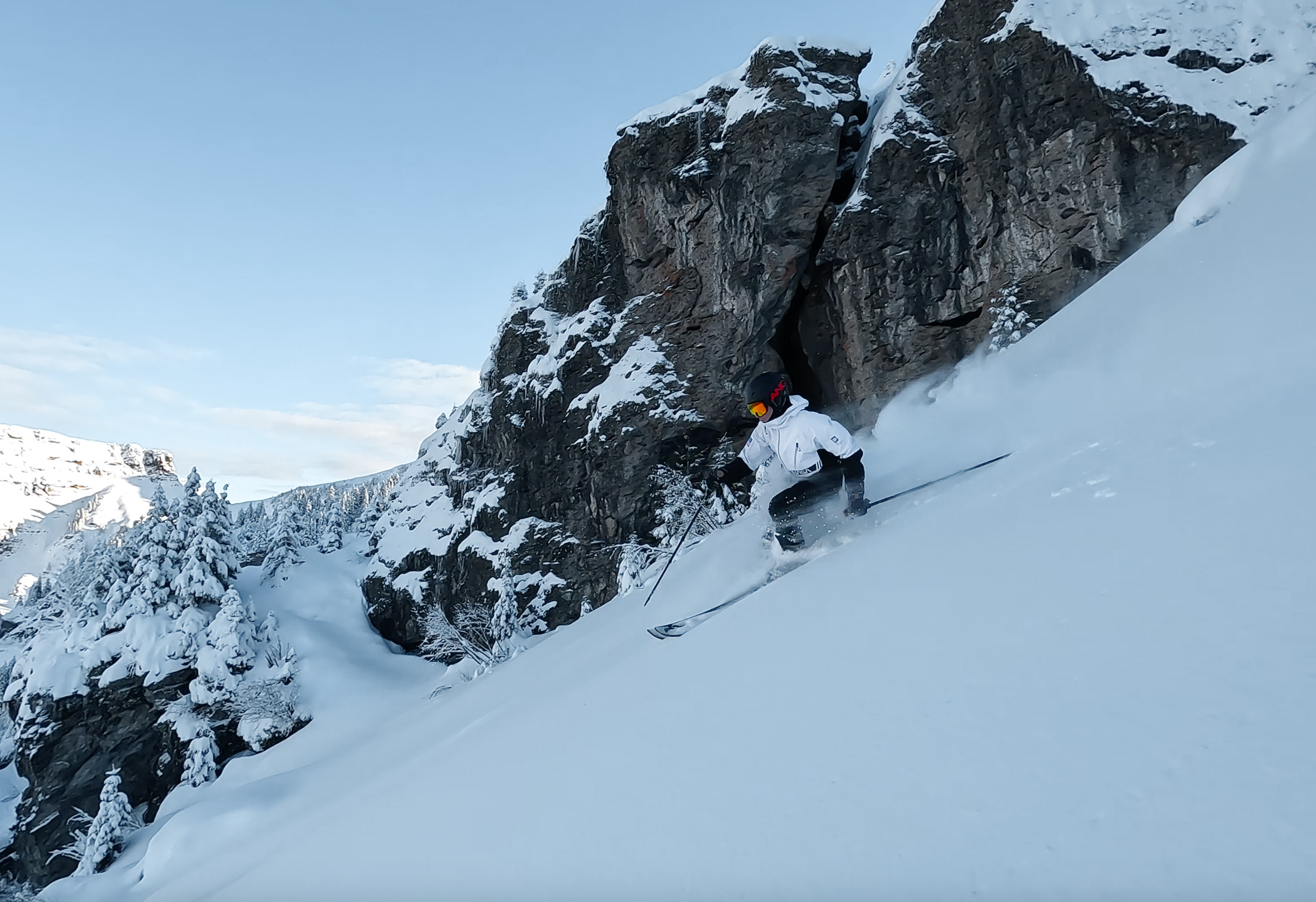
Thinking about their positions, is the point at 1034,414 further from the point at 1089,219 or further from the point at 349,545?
the point at 349,545

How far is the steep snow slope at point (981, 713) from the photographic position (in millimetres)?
1307

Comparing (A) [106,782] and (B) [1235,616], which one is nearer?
(B) [1235,616]

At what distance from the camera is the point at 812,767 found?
1.83 meters

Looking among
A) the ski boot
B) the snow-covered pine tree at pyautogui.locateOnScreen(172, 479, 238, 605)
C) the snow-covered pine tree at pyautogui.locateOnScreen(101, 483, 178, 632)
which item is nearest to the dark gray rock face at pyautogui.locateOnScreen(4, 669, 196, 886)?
the snow-covered pine tree at pyautogui.locateOnScreen(101, 483, 178, 632)

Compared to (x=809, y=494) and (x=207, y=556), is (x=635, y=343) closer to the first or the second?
(x=207, y=556)

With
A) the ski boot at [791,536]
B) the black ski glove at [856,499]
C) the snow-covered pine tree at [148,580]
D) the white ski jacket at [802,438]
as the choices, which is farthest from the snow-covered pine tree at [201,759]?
the black ski glove at [856,499]

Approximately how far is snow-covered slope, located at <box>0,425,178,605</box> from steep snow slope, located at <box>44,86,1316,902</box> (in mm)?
151036

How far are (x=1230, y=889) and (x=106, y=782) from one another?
27.3 metres

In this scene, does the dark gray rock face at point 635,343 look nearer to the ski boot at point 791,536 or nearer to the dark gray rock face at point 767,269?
the dark gray rock face at point 767,269

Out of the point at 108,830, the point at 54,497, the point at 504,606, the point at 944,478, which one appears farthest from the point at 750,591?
the point at 54,497

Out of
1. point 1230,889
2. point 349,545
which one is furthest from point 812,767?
point 349,545

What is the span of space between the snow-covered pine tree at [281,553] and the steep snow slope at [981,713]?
1301 inches

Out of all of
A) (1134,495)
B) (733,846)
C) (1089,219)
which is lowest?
(733,846)

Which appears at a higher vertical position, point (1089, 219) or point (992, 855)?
point (1089, 219)
